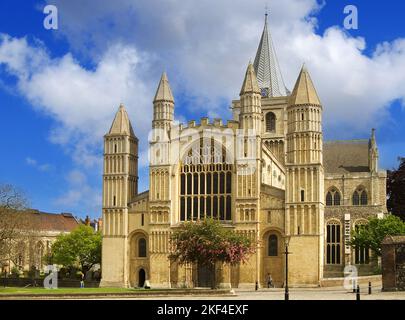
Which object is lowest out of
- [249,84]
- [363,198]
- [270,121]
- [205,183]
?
[363,198]

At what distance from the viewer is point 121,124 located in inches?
2928

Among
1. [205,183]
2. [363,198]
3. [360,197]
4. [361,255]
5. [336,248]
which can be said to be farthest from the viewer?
[360,197]

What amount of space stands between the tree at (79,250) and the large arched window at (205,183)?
13852mm

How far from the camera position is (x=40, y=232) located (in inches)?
4092

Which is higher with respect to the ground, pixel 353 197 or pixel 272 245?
pixel 353 197

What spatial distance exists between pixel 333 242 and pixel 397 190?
14258 mm

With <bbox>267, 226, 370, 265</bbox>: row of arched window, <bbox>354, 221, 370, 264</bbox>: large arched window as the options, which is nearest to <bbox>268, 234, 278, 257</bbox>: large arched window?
<bbox>267, 226, 370, 265</bbox>: row of arched window

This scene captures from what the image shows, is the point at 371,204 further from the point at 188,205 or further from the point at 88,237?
the point at 88,237

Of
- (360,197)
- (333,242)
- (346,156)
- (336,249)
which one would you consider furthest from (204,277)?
(346,156)

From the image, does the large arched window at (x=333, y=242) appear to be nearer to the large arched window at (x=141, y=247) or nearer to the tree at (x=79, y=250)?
the large arched window at (x=141, y=247)

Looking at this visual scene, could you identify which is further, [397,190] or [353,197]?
[397,190]

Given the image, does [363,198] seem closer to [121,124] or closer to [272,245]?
[272,245]

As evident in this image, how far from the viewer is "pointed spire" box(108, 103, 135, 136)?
7412cm

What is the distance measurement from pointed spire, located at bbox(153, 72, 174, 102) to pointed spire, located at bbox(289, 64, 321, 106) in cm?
1196
